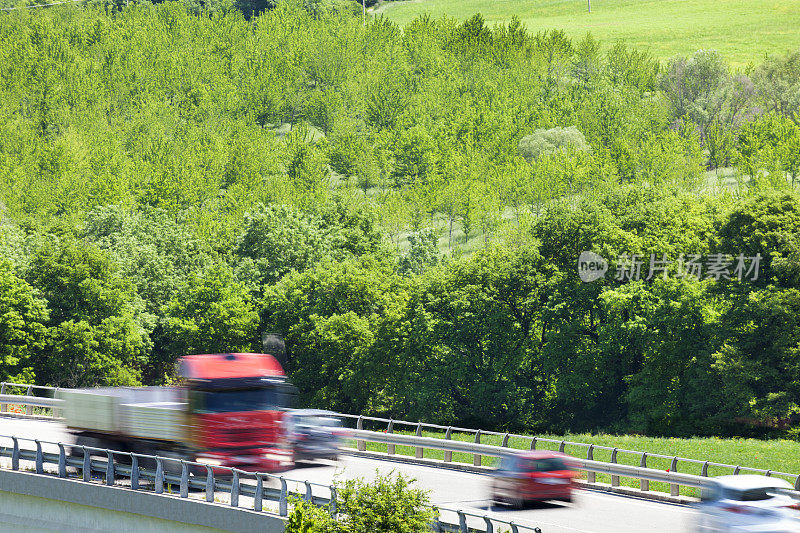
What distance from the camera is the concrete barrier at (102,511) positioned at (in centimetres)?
2236

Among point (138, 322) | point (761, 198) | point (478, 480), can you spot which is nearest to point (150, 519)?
point (478, 480)

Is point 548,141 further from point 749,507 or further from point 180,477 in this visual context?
point 749,507

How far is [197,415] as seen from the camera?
25.2 m

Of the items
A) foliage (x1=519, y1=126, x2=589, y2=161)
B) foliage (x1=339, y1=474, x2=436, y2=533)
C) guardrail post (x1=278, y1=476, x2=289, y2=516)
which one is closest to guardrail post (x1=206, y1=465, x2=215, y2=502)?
guardrail post (x1=278, y1=476, x2=289, y2=516)

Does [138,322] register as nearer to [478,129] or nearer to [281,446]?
[281,446]

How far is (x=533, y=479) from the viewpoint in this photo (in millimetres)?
25266

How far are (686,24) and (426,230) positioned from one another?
9798 centimetres

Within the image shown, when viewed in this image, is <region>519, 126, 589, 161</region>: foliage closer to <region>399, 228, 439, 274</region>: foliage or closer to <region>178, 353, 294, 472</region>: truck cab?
<region>399, 228, 439, 274</region>: foliage

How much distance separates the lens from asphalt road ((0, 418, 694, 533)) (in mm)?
23375

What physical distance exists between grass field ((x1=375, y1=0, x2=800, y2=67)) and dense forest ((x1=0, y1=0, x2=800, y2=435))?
29.4 ft

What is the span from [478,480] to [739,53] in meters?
141

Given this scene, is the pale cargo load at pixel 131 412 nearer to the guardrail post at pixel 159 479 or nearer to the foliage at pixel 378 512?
the guardrail post at pixel 159 479

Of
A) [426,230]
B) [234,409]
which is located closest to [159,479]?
[234,409]

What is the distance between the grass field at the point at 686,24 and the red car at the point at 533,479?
459 ft
